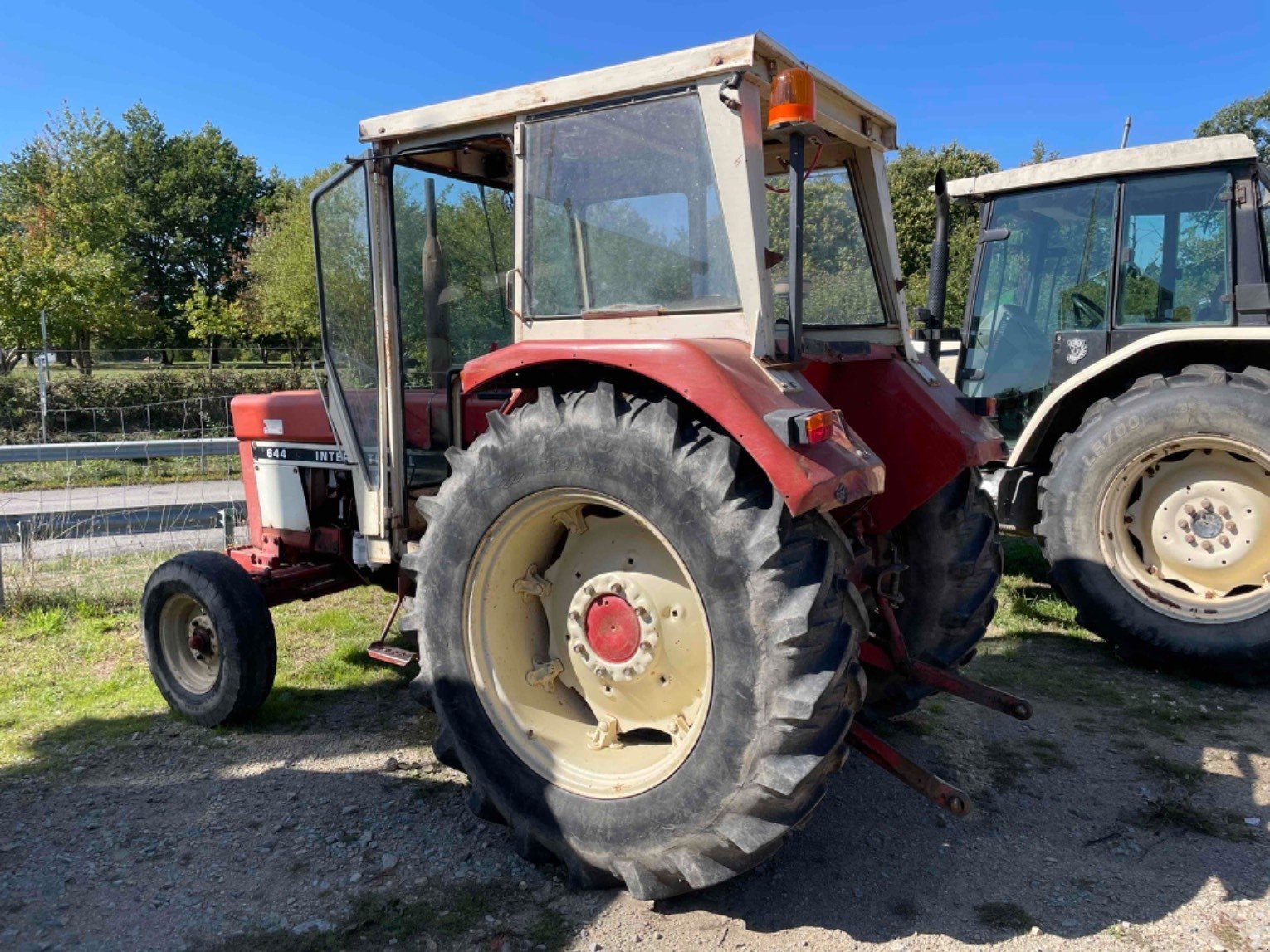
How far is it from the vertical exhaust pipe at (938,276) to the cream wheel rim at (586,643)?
246cm

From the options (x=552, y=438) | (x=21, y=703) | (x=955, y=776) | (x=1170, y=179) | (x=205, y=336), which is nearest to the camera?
(x=552, y=438)

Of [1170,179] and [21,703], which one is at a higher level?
[1170,179]

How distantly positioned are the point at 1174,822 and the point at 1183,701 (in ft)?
4.53

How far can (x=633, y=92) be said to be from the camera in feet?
8.93

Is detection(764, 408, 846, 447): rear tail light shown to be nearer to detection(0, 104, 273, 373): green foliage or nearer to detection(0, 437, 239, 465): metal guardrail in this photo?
detection(0, 437, 239, 465): metal guardrail

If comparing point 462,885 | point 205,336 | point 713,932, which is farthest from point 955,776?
point 205,336

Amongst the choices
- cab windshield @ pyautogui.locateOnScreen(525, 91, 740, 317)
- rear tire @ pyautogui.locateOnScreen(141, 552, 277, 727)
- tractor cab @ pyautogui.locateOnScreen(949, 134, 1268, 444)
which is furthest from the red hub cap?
tractor cab @ pyautogui.locateOnScreen(949, 134, 1268, 444)

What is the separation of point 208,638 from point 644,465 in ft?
8.35

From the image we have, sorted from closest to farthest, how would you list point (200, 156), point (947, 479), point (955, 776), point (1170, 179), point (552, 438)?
point (552, 438)
point (947, 479)
point (955, 776)
point (1170, 179)
point (200, 156)

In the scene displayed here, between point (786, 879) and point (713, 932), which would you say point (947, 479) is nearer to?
point (786, 879)

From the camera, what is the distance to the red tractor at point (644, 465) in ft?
7.73

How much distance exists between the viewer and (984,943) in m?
2.46

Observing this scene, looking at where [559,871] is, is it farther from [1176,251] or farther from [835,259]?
[1176,251]

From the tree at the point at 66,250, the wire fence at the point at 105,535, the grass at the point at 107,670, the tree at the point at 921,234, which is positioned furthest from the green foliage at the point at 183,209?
the grass at the point at 107,670
